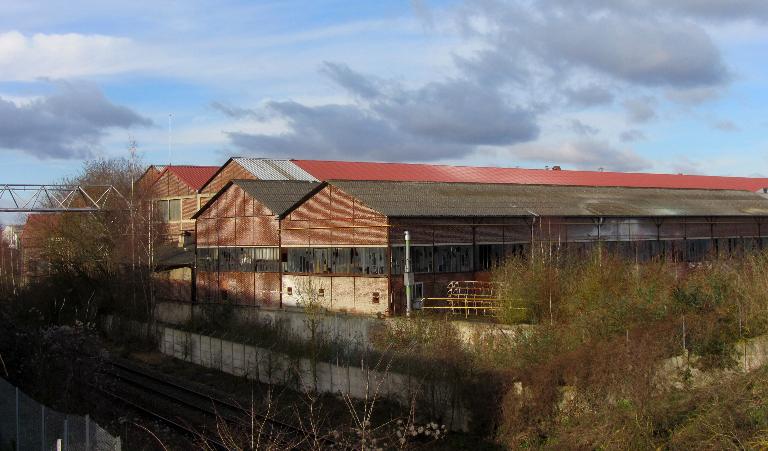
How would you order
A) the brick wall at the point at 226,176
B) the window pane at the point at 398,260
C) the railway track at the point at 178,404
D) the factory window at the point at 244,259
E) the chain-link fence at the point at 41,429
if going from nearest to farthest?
the chain-link fence at the point at 41,429, the railway track at the point at 178,404, the window pane at the point at 398,260, the factory window at the point at 244,259, the brick wall at the point at 226,176

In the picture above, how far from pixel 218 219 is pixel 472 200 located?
14436 millimetres

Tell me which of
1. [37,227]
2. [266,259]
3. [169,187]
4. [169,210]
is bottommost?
[266,259]

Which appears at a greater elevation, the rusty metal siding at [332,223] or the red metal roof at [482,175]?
the red metal roof at [482,175]

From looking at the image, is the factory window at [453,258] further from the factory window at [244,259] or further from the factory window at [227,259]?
the factory window at [227,259]

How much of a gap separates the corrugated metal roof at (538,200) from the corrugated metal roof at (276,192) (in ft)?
17.1

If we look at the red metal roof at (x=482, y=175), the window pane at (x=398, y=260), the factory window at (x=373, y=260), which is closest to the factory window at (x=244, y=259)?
the factory window at (x=373, y=260)

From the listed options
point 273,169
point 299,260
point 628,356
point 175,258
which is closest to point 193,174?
point 273,169

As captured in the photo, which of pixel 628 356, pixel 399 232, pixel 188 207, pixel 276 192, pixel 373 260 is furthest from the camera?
pixel 188 207

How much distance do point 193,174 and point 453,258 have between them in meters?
35.2

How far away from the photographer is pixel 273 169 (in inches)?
2292

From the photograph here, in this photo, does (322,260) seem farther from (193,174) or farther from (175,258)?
(193,174)

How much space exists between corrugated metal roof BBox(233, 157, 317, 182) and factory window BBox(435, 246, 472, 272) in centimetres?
2185

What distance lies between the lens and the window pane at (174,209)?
65.4 metres

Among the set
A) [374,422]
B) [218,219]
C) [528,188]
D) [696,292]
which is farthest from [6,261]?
[696,292]
